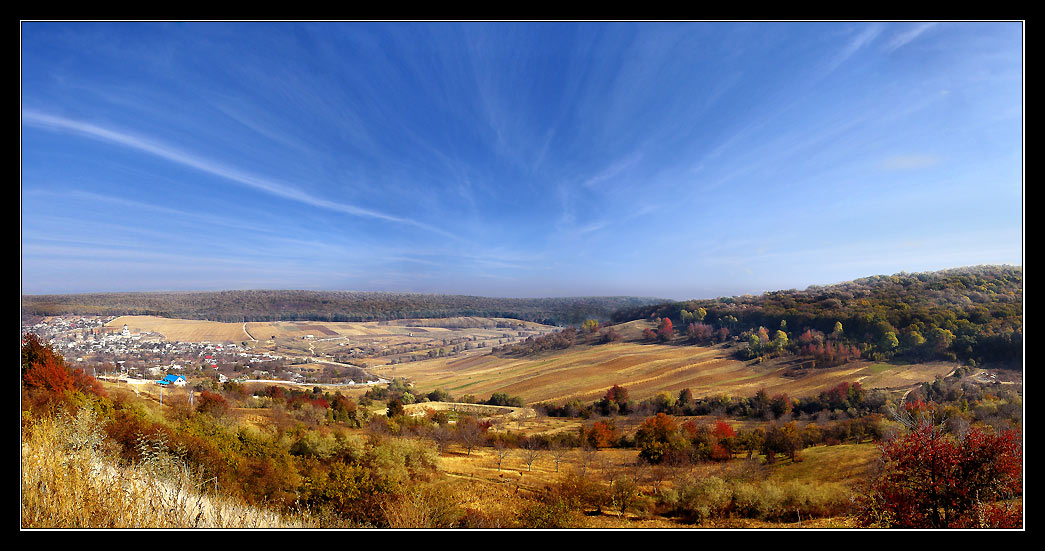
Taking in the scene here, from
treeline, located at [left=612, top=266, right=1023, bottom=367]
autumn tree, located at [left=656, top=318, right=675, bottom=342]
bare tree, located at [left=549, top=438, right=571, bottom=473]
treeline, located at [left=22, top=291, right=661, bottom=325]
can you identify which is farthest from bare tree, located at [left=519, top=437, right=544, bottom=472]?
autumn tree, located at [left=656, top=318, right=675, bottom=342]

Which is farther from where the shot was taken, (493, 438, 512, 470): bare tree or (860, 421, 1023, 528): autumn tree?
(493, 438, 512, 470): bare tree

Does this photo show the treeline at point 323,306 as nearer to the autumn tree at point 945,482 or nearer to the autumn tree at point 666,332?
the autumn tree at point 666,332

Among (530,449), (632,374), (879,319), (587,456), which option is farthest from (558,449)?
(879,319)

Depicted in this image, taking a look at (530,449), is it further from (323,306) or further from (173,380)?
(323,306)

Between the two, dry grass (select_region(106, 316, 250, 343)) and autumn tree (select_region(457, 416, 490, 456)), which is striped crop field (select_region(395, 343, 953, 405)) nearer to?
autumn tree (select_region(457, 416, 490, 456))
